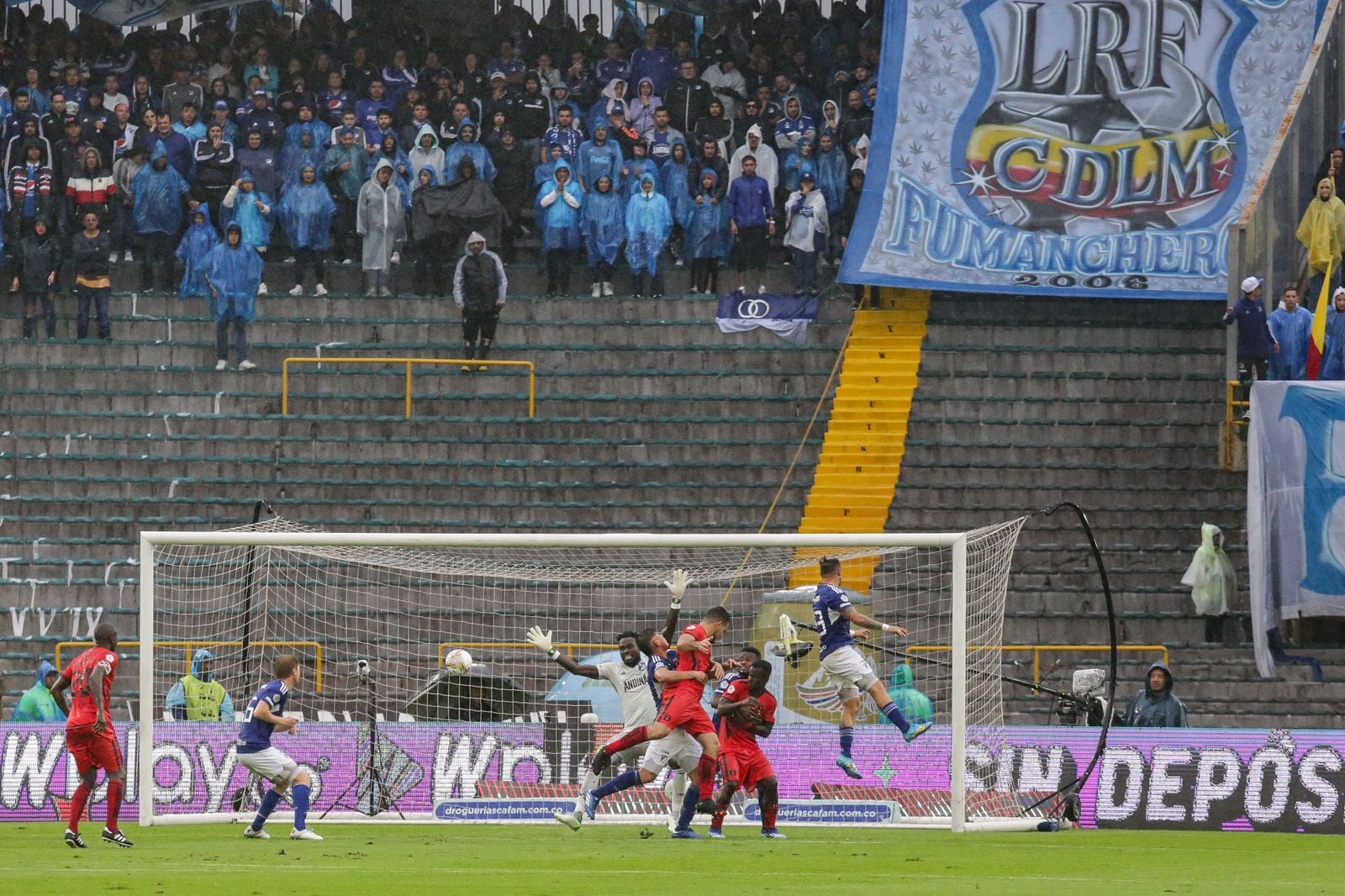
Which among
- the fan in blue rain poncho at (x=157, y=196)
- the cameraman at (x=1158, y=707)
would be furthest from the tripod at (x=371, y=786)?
the fan in blue rain poncho at (x=157, y=196)

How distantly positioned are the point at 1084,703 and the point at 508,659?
6117 millimetres

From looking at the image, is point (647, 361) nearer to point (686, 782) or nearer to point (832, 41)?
point (832, 41)

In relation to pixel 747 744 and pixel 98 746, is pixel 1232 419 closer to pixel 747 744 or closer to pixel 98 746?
pixel 747 744

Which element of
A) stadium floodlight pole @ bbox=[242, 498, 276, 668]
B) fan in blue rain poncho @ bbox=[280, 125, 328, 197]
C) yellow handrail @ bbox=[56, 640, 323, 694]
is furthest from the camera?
fan in blue rain poncho @ bbox=[280, 125, 328, 197]

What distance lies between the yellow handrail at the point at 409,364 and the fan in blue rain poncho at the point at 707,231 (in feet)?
8.79

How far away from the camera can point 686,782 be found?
17922 mm

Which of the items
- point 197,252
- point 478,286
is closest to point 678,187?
point 478,286

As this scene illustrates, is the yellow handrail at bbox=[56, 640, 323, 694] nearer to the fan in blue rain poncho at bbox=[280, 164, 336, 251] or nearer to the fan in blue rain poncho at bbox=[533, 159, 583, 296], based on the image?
the fan in blue rain poncho at bbox=[280, 164, 336, 251]

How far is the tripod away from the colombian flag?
12.0 m

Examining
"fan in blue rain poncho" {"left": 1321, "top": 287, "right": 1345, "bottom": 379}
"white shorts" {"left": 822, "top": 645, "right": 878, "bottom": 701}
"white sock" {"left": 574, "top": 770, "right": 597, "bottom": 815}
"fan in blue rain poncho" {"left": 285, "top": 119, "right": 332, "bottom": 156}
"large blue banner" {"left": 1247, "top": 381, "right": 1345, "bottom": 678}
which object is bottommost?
"white sock" {"left": 574, "top": 770, "right": 597, "bottom": 815}

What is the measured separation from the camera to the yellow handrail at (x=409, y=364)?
27188mm

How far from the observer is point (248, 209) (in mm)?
28281

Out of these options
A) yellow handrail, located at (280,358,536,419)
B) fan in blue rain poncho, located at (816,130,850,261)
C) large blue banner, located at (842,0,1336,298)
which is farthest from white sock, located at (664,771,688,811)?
fan in blue rain poncho, located at (816,130,850,261)

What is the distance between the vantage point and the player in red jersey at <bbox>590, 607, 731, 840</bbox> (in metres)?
16.7
